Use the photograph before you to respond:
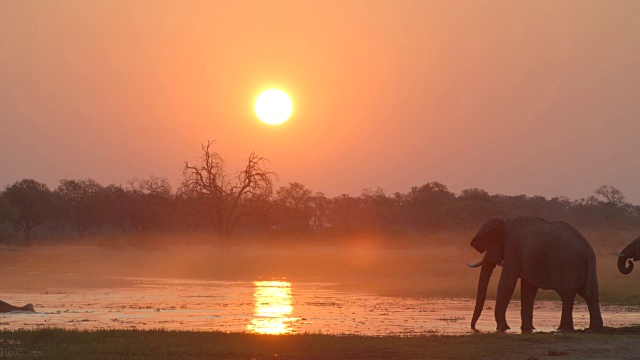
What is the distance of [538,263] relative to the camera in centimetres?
2378

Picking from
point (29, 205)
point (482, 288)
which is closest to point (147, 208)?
point (29, 205)

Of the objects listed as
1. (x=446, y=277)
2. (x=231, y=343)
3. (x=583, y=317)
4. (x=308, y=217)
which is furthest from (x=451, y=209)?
(x=231, y=343)

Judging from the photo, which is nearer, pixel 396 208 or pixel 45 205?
pixel 45 205

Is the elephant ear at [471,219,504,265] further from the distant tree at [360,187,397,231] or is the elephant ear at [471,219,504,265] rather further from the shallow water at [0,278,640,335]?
the distant tree at [360,187,397,231]

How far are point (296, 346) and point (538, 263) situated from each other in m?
8.24

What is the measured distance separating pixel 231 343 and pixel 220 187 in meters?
62.3

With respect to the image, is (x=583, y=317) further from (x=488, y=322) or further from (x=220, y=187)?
(x=220, y=187)

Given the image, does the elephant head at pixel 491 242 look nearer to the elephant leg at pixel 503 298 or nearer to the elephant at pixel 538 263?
the elephant at pixel 538 263

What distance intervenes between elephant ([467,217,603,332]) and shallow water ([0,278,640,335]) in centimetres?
141

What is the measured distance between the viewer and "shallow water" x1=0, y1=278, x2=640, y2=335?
25.8 meters

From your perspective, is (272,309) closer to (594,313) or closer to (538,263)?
(538,263)

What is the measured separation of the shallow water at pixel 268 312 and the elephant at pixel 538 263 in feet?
4.61

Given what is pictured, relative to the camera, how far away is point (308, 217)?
472ft

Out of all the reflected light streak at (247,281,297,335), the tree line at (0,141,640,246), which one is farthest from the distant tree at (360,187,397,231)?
the reflected light streak at (247,281,297,335)
